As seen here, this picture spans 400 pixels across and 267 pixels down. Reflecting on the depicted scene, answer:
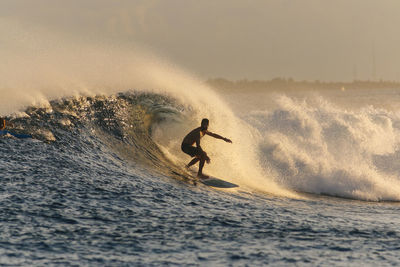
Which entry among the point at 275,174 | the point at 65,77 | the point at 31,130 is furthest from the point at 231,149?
the point at 65,77

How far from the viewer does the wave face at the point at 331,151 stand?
1505 centimetres

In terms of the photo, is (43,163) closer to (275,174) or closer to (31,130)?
(31,130)

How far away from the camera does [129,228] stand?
7.96 metres

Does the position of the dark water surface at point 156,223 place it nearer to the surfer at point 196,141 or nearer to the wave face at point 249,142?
the surfer at point 196,141

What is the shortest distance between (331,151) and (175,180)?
9.00m

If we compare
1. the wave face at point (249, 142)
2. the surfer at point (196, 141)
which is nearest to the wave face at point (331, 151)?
the wave face at point (249, 142)

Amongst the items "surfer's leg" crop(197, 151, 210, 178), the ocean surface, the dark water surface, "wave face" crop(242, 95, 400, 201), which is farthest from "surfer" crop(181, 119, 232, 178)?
"wave face" crop(242, 95, 400, 201)

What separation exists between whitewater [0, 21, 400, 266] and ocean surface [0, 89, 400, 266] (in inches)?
1.4

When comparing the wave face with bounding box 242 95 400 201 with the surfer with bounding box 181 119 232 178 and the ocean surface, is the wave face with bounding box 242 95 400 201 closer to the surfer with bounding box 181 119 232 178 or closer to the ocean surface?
the ocean surface

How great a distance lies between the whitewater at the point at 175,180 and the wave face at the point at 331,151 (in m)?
0.06

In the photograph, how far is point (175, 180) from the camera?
11984mm

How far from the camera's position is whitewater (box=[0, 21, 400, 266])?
7.20 metres

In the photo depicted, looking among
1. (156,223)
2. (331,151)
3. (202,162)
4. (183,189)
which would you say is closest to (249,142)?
(331,151)

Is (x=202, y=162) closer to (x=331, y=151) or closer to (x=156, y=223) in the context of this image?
(x=156, y=223)
